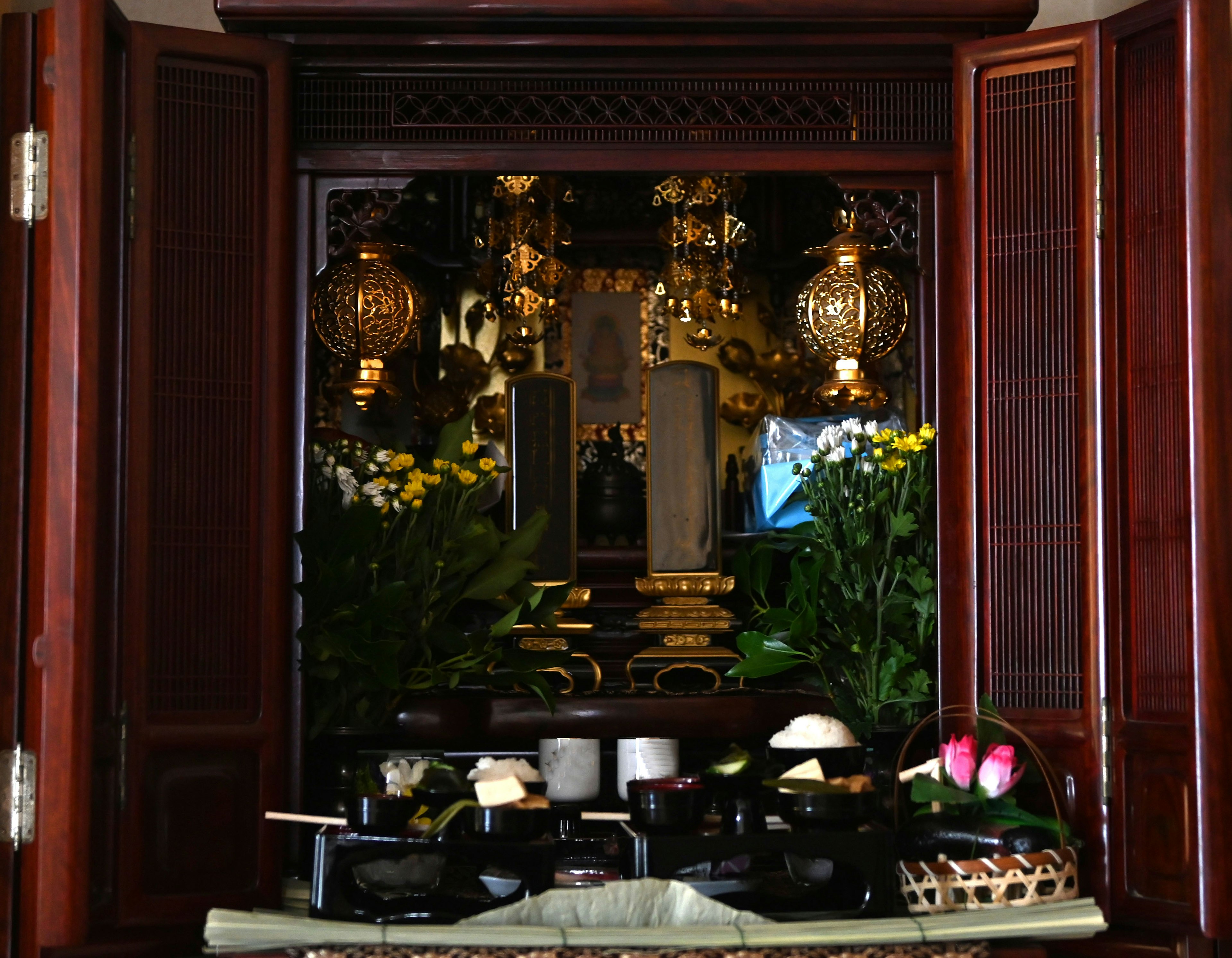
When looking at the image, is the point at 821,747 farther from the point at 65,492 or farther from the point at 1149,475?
the point at 65,492

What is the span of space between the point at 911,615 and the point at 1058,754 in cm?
44

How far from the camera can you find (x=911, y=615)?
2672mm

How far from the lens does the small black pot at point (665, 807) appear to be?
6.63 feet

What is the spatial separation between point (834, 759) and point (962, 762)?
21 centimetres

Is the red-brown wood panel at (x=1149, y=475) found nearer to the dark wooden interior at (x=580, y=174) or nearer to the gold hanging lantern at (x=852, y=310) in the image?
the dark wooden interior at (x=580, y=174)

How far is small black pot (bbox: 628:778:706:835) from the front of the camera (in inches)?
79.5

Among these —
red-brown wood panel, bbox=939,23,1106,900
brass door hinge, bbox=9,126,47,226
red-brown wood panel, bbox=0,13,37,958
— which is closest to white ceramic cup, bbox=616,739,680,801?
red-brown wood panel, bbox=939,23,1106,900

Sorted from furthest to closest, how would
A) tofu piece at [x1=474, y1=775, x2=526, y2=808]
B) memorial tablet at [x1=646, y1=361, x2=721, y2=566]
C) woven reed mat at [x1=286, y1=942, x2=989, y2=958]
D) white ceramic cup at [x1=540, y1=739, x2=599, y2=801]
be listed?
memorial tablet at [x1=646, y1=361, x2=721, y2=566] → white ceramic cup at [x1=540, y1=739, x2=599, y2=801] → tofu piece at [x1=474, y1=775, x2=526, y2=808] → woven reed mat at [x1=286, y1=942, x2=989, y2=958]

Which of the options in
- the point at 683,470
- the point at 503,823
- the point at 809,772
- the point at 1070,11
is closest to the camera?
the point at 503,823

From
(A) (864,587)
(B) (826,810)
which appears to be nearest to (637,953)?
(B) (826,810)

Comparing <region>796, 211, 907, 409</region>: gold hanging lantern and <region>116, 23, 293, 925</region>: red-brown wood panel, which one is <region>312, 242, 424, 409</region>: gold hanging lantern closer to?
<region>116, 23, 293, 925</region>: red-brown wood panel

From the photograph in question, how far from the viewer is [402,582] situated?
8.33 ft

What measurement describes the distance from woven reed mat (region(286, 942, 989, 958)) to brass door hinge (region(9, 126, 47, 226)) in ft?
3.97

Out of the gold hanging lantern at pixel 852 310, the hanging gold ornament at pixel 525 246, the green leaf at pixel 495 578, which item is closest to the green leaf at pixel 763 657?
the green leaf at pixel 495 578
